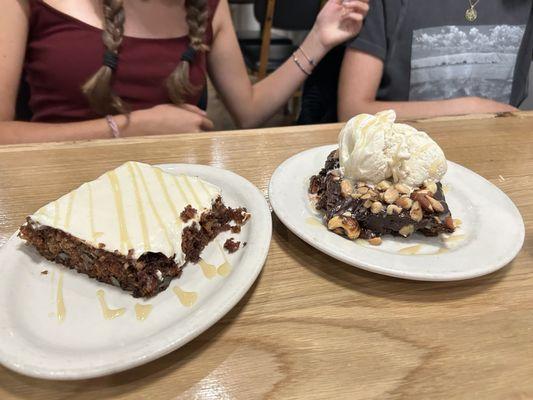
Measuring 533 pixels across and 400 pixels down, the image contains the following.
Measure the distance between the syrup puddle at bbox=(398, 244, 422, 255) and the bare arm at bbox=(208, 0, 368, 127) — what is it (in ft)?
2.83

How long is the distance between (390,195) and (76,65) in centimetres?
92

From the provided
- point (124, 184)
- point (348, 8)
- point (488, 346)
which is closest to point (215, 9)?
point (348, 8)

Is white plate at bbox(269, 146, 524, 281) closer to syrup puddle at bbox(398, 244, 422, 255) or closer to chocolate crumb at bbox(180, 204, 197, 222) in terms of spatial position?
syrup puddle at bbox(398, 244, 422, 255)

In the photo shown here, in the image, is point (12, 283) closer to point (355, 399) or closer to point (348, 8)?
point (355, 399)

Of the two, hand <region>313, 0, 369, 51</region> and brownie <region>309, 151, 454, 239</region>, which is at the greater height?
hand <region>313, 0, 369, 51</region>

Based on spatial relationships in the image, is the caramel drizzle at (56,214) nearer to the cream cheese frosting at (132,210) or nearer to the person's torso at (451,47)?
the cream cheese frosting at (132,210)

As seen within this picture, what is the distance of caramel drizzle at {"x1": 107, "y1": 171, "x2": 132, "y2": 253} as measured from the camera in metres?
0.61

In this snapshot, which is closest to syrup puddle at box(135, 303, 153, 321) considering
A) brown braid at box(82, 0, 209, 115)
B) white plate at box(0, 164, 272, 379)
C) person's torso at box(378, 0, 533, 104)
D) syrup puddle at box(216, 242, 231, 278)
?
white plate at box(0, 164, 272, 379)

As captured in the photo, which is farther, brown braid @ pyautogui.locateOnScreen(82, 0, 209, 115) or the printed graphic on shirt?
the printed graphic on shirt

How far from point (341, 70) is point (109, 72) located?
0.72m

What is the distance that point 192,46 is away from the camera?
128cm

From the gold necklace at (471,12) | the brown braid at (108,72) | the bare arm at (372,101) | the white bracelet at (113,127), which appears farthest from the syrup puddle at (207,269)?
the gold necklace at (471,12)

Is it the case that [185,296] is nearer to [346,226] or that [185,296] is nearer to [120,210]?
[120,210]

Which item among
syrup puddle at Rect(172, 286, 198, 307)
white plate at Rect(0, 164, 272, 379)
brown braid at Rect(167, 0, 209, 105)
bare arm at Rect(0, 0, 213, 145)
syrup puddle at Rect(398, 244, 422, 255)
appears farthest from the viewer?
brown braid at Rect(167, 0, 209, 105)
